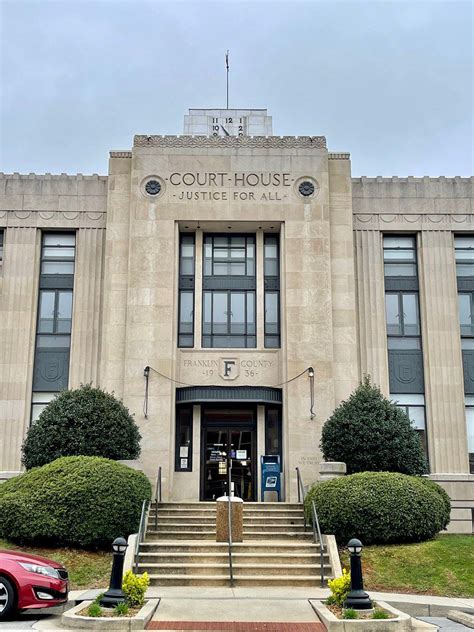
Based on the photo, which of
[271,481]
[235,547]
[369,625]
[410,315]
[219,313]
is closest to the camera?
[369,625]

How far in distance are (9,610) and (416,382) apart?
723 inches

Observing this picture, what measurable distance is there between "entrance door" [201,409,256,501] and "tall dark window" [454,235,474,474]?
786 cm

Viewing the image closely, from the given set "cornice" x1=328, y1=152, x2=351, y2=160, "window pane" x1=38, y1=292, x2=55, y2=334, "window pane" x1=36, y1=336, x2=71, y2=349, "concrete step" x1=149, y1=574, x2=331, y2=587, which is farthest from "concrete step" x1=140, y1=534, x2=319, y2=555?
"cornice" x1=328, y1=152, x2=351, y2=160

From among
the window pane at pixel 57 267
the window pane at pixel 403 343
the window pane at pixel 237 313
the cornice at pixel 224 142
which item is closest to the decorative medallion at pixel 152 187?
the cornice at pixel 224 142

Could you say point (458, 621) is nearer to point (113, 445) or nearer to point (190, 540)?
point (190, 540)

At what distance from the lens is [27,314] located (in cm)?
2666

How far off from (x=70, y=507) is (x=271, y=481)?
29.9 ft

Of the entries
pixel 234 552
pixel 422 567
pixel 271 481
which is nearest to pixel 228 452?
pixel 271 481

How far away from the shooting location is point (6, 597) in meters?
11.9

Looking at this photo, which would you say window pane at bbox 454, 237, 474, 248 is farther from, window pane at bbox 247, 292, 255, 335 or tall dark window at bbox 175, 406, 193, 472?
tall dark window at bbox 175, 406, 193, 472

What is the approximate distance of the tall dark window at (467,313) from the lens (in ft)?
87.3

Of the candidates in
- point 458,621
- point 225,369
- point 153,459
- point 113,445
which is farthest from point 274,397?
point 458,621

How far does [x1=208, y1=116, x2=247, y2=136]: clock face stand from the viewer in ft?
107

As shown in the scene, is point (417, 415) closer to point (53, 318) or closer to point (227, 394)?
point (227, 394)
